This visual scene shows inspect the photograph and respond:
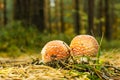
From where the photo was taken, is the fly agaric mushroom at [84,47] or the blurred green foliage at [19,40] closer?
the fly agaric mushroom at [84,47]

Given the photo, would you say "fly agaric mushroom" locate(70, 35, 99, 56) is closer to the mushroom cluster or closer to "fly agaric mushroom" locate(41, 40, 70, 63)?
the mushroom cluster

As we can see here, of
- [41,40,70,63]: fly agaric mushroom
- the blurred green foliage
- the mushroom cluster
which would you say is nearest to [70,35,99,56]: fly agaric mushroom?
the mushroom cluster

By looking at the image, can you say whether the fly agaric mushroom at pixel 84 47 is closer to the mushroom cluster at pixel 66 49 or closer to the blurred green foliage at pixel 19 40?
the mushroom cluster at pixel 66 49

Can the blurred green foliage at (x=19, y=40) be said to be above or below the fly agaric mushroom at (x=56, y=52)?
above

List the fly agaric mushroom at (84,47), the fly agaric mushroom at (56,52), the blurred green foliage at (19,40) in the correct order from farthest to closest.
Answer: the blurred green foliage at (19,40), the fly agaric mushroom at (84,47), the fly agaric mushroom at (56,52)

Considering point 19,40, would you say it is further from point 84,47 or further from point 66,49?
point 66,49

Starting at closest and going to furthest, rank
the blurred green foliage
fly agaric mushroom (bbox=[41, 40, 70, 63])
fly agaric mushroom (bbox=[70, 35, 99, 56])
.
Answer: fly agaric mushroom (bbox=[41, 40, 70, 63]) < fly agaric mushroom (bbox=[70, 35, 99, 56]) < the blurred green foliage

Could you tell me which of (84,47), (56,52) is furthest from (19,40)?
(56,52)

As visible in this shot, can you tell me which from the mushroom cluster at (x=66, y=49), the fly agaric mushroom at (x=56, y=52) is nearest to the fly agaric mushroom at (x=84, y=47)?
the mushroom cluster at (x=66, y=49)

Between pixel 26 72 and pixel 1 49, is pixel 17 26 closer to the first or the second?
pixel 1 49
